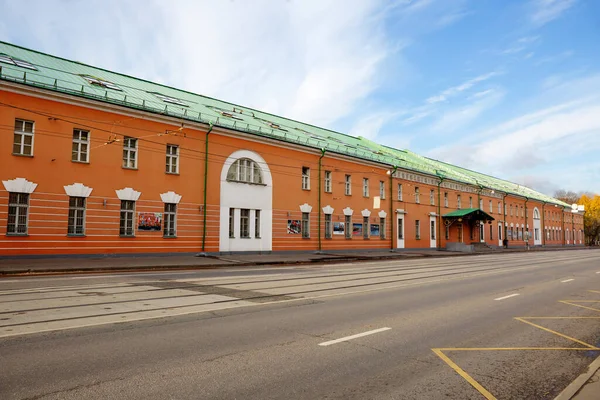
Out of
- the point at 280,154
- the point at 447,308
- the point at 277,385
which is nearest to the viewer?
the point at 277,385

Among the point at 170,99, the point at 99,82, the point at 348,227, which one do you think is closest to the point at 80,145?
the point at 99,82

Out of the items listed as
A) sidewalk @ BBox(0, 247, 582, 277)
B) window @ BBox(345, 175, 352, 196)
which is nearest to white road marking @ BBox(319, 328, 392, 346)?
sidewalk @ BBox(0, 247, 582, 277)

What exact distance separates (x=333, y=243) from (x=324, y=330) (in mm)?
26810

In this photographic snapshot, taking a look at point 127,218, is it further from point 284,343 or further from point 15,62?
point 284,343

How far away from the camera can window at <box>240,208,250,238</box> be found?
27778 mm

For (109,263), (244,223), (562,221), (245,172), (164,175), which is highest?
(245,172)

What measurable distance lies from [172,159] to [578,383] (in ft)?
75.7

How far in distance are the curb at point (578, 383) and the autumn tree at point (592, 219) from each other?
108 meters

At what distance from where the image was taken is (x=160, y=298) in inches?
388

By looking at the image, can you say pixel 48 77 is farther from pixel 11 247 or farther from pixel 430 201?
pixel 430 201

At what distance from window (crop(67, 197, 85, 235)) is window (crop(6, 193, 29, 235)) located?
1882mm

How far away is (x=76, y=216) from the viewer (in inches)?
818

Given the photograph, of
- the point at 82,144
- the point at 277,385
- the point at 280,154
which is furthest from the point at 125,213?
the point at 277,385

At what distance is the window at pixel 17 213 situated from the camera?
61.9ft
